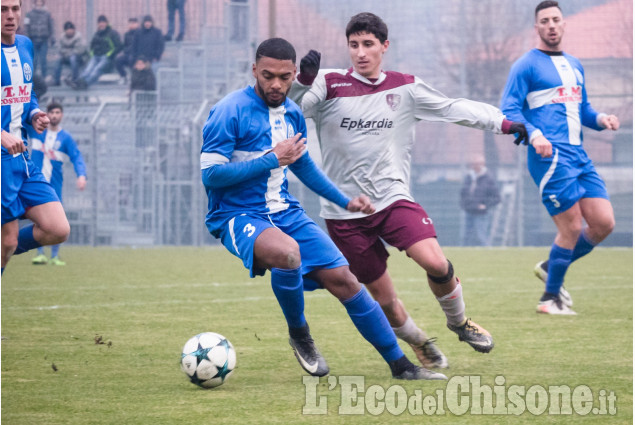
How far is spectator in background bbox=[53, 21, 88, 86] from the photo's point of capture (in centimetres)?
2209

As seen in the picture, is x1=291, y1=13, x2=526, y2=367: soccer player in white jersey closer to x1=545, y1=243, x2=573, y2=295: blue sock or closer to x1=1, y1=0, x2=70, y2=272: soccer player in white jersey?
x1=1, y1=0, x2=70, y2=272: soccer player in white jersey

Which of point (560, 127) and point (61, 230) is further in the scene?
point (560, 127)

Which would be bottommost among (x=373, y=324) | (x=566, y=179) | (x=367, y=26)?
(x=373, y=324)

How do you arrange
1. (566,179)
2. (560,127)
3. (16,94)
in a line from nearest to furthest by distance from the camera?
(16,94) → (566,179) → (560,127)

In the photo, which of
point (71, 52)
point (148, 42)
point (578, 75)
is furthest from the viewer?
point (71, 52)

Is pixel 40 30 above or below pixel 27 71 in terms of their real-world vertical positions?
below

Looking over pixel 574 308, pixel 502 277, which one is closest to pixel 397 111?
pixel 574 308

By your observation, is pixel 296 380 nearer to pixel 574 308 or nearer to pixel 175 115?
pixel 574 308

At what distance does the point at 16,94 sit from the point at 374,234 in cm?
251

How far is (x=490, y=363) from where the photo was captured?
227 inches

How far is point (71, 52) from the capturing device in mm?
22109

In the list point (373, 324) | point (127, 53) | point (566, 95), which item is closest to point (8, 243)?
point (373, 324)

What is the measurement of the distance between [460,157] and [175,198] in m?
5.96

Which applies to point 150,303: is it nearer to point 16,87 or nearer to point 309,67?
point 16,87
